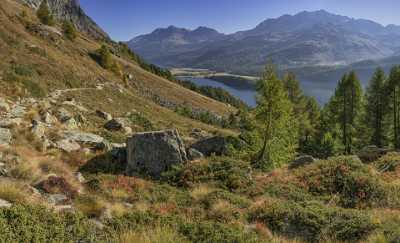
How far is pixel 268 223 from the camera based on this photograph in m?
9.80

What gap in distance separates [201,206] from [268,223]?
8.78 ft

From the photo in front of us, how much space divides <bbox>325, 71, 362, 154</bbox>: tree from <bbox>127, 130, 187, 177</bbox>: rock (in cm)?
3104

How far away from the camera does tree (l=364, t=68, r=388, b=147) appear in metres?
38.7

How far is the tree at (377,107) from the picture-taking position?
38688 millimetres

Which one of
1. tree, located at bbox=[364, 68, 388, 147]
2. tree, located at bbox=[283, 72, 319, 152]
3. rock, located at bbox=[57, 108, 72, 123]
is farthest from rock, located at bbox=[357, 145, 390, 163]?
rock, located at bbox=[57, 108, 72, 123]

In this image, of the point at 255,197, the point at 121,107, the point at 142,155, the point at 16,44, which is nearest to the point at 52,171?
the point at 142,155

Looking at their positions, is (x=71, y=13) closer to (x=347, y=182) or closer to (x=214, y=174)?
(x=214, y=174)

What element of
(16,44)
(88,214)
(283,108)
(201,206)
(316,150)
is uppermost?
(16,44)

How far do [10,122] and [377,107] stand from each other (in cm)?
4039

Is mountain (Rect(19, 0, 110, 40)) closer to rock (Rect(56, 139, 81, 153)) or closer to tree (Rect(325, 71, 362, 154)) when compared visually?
tree (Rect(325, 71, 362, 154))

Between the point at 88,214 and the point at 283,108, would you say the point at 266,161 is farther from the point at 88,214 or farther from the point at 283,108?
the point at 88,214

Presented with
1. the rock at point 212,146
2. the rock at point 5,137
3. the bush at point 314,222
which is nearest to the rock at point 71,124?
the rock at point 5,137

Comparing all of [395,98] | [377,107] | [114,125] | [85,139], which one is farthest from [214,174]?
[377,107]

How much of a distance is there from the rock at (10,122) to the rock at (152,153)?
22.2ft
